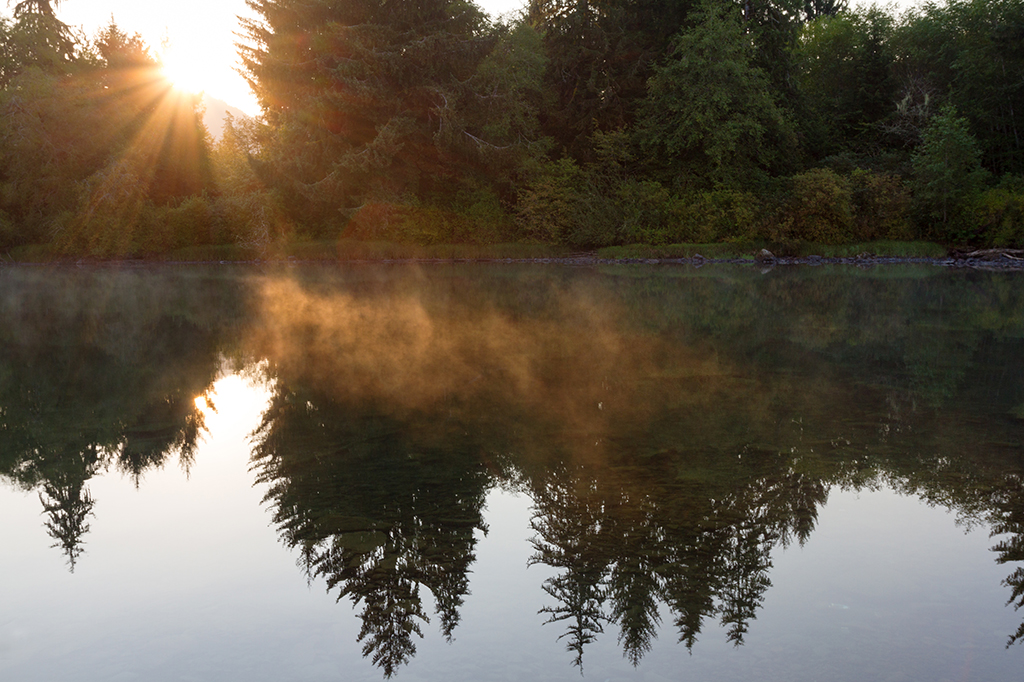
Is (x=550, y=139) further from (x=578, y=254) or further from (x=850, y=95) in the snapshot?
(x=850, y=95)

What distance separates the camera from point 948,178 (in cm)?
3431

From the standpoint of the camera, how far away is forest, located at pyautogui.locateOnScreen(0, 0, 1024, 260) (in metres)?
36.8

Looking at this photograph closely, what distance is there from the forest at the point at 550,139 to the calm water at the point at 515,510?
86.8 ft

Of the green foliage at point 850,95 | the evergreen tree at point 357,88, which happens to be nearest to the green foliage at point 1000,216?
the green foliage at point 850,95

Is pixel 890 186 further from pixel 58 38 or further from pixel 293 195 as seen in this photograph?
pixel 58 38

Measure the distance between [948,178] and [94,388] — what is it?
34857 millimetres

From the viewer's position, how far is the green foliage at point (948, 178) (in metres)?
34.5

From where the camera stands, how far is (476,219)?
41219 mm

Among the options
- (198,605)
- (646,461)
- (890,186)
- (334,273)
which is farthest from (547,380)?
(890,186)

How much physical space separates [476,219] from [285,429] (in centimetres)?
3443

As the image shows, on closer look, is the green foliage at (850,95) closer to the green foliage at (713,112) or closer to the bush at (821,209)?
the green foliage at (713,112)

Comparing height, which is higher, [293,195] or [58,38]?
[58,38]

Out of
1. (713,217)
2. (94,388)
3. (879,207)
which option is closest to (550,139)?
(713,217)

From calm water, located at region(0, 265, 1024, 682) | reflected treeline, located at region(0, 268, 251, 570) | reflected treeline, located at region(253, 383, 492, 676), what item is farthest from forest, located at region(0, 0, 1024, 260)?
reflected treeline, located at region(253, 383, 492, 676)
